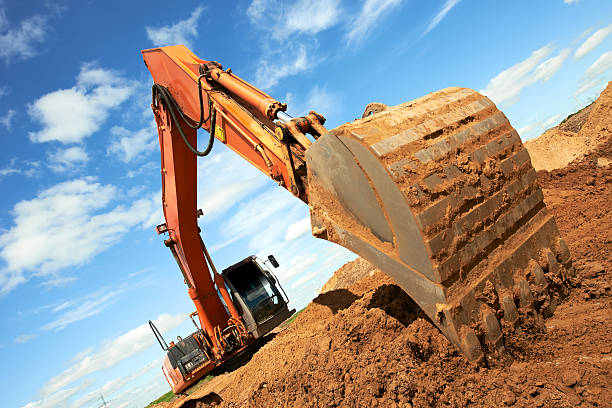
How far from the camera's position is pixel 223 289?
810cm

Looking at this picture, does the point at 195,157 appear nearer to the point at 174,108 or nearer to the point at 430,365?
the point at 174,108

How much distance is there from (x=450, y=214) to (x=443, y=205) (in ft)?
0.28

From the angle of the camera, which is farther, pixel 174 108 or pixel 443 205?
pixel 174 108

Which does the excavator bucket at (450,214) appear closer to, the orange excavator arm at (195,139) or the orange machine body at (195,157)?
the orange excavator arm at (195,139)

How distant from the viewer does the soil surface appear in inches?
94.7

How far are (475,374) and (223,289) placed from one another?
6277 mm

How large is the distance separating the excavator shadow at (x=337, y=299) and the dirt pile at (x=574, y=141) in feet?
41.5

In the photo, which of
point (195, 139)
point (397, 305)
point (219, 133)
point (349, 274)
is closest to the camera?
point (397, 305)

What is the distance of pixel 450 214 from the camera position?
9.00 ft

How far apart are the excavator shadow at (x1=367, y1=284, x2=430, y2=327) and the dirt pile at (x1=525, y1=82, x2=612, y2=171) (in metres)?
14.9

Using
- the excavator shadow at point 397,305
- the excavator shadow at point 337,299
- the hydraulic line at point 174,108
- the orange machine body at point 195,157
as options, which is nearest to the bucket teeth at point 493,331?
the excavator shadow at point 397,305

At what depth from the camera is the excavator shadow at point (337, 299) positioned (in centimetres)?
687

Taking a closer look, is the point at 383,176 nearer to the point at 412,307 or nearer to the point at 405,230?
the point at 405,230

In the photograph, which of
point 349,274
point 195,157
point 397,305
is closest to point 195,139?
point 195,157
